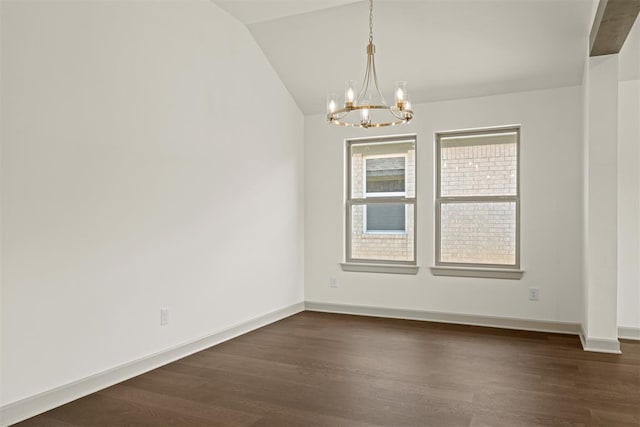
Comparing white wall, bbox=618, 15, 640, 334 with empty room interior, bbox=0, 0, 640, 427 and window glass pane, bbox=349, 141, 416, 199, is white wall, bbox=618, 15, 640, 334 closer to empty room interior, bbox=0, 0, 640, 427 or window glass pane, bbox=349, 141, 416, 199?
empty room interior, bbox=0, 0, 640, 427

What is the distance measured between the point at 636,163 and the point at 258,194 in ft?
12.2

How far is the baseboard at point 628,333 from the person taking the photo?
14.6ft

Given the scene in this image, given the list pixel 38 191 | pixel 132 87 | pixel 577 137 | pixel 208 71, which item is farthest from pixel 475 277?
pixel 38 191

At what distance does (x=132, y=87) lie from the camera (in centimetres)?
331

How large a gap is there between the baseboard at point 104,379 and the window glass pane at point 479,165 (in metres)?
2.65

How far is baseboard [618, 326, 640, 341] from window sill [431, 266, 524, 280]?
3.32 feet

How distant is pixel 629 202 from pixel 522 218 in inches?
38.4

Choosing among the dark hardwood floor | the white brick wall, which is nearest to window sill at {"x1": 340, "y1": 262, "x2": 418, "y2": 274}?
the white brick wall

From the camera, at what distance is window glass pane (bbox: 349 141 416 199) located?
5434mm

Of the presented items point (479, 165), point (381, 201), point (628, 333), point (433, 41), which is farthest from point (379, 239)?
point (628, 333)

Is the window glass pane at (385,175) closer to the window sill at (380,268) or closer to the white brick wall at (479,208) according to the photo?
the white brick wall at (479,208)

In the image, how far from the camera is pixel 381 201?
5562 mm

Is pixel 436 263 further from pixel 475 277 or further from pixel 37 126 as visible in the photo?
pixel 37 126

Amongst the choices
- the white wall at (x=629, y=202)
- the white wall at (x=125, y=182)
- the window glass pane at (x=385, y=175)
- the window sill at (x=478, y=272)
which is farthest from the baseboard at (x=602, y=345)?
the white wall at (x=125, y=182)
